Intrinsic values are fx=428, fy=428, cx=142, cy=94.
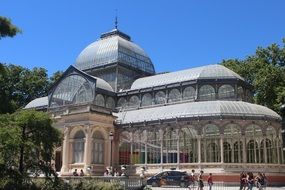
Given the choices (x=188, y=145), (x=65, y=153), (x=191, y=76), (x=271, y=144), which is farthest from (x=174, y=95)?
(x=65, y=153)

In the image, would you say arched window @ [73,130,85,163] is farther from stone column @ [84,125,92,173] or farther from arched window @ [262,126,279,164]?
arched window @ [262,126,279,164]

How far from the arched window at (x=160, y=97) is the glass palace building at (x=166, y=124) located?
0.12 m

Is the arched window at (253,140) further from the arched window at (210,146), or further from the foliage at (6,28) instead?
the foliage at (6,28)

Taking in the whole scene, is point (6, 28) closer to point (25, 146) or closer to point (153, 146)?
point (25, 146)

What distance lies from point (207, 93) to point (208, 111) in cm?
602

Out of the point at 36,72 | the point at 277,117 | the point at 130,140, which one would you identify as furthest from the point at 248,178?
the point at 36,72

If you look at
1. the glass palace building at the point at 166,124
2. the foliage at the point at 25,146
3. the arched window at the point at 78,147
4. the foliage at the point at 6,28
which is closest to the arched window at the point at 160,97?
the glass palace building at the point at 166,124

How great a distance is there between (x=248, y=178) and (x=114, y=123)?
1991cm

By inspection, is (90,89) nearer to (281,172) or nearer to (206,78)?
(206,78)

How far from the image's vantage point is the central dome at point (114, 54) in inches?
2244

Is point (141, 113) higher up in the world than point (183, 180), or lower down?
higher up

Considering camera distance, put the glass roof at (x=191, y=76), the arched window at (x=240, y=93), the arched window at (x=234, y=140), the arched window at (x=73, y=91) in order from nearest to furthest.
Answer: the arched window at (x=234, y=140) < the arched window at (x=240, y=93) < the glass roof at (x=191, y=76) < the arched window at (x=73, y=91)

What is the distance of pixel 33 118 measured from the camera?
25.7m

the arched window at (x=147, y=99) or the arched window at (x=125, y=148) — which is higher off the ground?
the arched window at (x=147, y=99)
